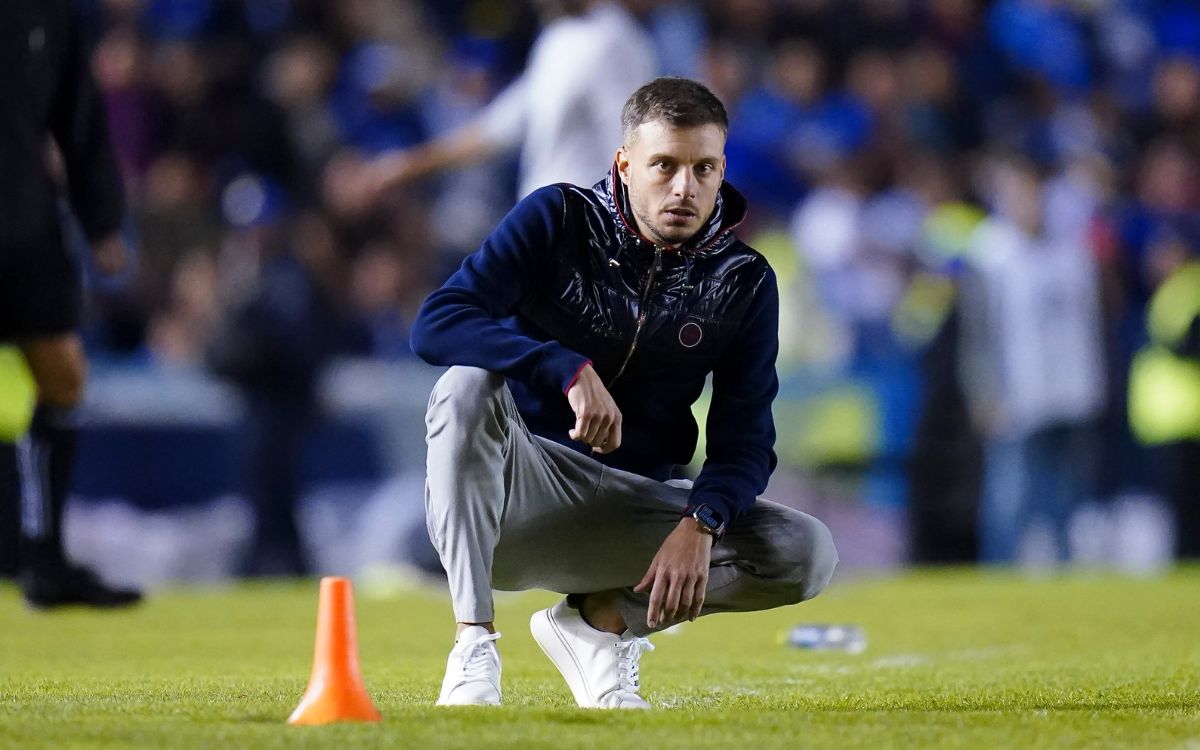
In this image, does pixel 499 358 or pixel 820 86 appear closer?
pixel 499 358

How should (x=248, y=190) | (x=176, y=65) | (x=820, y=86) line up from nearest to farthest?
(x=248, y=190), (x=176, y=65), (x=820, y=86)

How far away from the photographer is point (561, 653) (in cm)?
390

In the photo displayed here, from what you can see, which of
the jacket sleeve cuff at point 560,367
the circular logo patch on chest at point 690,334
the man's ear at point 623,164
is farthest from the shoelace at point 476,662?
the man's ear at point 623,164

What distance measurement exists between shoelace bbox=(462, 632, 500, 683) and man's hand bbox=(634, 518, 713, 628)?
1.07ft

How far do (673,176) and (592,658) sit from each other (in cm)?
103

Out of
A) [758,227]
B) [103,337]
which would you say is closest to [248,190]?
[103,337]

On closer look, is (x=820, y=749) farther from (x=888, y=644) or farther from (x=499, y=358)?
(x=888, y=644)

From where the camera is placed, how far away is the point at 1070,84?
13211 millimetres

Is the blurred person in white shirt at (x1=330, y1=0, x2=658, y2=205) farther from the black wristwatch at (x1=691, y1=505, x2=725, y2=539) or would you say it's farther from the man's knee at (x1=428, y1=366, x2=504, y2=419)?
the black wristwatch at (x1=691, y1=505, x2=725, y2=539)

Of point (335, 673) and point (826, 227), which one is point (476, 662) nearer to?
point (335, 673)

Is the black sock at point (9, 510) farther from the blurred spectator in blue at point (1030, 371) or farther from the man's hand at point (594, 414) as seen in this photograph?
the man's hand at point (594, 414)

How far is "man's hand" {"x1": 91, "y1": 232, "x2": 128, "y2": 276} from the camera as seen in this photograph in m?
6.28

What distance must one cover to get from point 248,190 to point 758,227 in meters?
3.42

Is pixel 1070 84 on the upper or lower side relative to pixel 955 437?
upper
